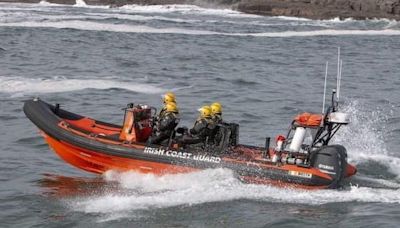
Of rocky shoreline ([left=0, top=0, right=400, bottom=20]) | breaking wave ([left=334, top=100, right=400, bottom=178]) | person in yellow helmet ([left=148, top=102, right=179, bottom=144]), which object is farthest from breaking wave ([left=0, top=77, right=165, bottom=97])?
rocky shoreline ([left=0, top=0, right=400, bottom=20])

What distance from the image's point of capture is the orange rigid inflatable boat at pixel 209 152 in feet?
38.7

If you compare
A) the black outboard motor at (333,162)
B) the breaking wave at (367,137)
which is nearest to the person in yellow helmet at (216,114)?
the black outboard motor at (333,162)

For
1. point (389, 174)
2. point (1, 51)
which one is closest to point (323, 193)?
point (389, 174)

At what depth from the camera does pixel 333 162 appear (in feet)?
38.4

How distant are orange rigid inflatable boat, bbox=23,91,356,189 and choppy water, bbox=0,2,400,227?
0.22 meters

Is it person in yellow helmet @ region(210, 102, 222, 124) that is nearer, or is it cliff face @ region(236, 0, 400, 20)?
person in yellow helmet @ region(210, 102, 222, 124)

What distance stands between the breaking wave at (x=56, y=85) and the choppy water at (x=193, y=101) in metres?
0.04

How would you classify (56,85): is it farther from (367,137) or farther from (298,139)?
(298,139)

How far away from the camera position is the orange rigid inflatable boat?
11797mm

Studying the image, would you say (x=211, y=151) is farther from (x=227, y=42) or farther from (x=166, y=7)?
(x=166, y=7)

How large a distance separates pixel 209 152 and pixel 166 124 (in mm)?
869

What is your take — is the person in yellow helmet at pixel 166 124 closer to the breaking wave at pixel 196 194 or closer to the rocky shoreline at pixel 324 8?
the breaking wave at pixel 196 194

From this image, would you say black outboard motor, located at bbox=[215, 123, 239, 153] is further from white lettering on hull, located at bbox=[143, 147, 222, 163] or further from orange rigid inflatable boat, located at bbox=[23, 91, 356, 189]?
white lettering on hull, located at bbox=[143, 147, 222, 163]

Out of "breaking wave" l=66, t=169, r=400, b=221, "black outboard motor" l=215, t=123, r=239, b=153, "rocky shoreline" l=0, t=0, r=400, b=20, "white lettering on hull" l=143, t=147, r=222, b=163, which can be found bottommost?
"breaking wave" l=66, t=169, r=400, b=221
